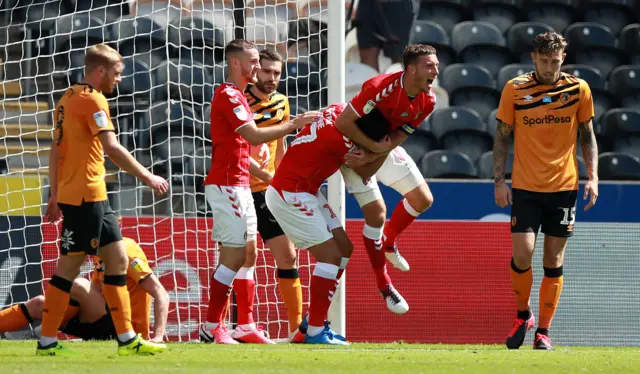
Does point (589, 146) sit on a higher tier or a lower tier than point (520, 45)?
higher

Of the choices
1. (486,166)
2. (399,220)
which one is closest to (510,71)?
(486,166)

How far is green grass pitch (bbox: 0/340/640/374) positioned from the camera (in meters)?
4.54

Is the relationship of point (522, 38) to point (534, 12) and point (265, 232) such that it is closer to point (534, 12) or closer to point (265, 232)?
point (534, 12)

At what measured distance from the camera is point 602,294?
824cm

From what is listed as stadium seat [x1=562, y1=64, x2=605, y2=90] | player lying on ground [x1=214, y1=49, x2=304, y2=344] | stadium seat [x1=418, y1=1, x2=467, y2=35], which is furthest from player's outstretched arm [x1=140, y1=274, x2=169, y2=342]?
stadium seat [x1=562, y1=64, x2=605, y2=90]

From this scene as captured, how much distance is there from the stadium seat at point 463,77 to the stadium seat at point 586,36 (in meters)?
1.07

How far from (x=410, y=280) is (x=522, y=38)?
4.37 m

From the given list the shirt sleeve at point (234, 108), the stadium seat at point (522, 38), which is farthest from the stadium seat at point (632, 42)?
the shirt sleeve at point (234, 108)

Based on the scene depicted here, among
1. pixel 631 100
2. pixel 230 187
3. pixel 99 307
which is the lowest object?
pixel 99 307

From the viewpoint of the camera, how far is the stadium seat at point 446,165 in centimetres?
1073

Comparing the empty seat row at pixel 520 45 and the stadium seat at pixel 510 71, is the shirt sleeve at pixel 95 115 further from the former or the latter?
the stadium seat at pixel 510 71

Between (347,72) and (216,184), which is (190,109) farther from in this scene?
(216,184)

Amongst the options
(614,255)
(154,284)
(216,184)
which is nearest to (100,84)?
(216,184)

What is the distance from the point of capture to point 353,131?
247 inches
